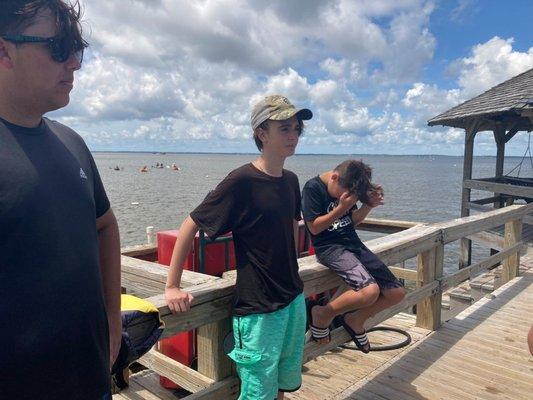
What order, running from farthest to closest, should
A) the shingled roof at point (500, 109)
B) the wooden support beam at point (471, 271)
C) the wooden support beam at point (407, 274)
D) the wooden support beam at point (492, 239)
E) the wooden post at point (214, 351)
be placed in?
the shingled roof at point (500, 109) < the wooden support beam at point (492, 239) < the wooden support beam at point (407, 274) < the wooden support beam at point (471, 271) < the wooden post at point (214, 351)

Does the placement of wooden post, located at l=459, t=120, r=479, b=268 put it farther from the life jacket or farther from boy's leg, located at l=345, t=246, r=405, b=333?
the life jacket

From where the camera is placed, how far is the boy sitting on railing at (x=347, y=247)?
2.98 m

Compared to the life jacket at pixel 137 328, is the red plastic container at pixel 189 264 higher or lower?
lower

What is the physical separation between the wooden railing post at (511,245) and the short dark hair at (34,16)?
22.9 ft

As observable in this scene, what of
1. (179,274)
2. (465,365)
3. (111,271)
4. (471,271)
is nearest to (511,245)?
(471,271)

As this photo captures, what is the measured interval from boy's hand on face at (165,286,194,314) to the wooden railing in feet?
0.12

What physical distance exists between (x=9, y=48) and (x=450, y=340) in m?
4.64

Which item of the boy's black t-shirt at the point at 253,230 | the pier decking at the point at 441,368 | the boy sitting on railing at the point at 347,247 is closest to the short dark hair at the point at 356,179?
the boy sitting on railing at the point at 347,247

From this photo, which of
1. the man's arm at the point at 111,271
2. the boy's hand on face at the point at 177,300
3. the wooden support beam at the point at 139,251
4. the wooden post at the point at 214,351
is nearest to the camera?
the man's arm at the point at 111,271

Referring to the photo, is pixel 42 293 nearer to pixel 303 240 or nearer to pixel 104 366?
pixel 104 366

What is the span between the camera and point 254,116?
2422 millimetres

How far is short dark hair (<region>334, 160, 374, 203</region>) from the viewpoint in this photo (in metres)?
2.96

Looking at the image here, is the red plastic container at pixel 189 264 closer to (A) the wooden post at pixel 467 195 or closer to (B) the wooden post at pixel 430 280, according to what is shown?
(B) the wooden post at pixel 430 280

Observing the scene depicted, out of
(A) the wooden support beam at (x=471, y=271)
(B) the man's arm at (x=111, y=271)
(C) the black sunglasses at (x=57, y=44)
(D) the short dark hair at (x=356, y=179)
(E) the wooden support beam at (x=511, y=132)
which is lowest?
(A) the wooden support beam at (x=471, y=271)
